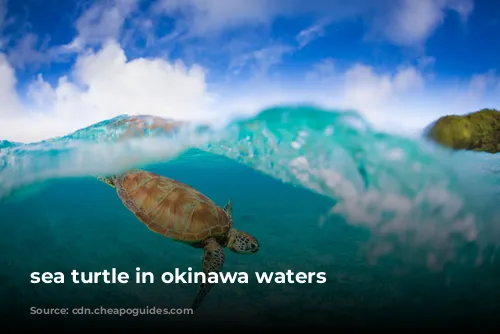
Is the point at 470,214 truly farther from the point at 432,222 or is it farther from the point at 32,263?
the point at 32,263

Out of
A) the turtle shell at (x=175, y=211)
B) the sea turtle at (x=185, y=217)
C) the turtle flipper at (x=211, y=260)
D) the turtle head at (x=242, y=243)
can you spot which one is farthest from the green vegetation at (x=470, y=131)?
the turtle flipper at (x=211, y=260)

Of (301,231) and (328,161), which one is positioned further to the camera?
(301,231)

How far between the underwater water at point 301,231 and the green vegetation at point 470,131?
0.65 m

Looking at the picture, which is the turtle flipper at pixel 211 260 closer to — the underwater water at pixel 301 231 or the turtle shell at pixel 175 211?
the turtle shell at pixel 175 211

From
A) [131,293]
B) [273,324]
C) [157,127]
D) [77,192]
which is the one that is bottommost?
[273,324]

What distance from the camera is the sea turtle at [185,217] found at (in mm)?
6668

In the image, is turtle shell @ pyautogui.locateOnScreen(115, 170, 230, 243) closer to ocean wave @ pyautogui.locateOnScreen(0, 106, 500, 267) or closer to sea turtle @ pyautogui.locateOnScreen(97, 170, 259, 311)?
sea turtle @ pyautogui.locateOnScreen(97, 170, 259, 311)

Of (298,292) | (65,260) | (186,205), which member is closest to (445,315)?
(298,292)

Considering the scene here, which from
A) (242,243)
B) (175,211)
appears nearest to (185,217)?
(175,211)

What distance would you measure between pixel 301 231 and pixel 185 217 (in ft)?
66.4

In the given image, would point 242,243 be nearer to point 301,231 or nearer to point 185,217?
point 185,217

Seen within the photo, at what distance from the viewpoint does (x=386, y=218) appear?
22.7 meters

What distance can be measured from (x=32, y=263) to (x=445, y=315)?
67.0 ft

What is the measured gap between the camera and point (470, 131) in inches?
538
